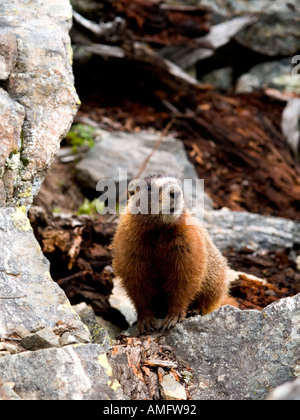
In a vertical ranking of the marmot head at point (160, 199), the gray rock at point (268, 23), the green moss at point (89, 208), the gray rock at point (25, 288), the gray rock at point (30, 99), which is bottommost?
the green moss at point (89, 208)

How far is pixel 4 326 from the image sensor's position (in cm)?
393

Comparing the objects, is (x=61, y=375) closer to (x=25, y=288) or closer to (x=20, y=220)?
(x=25, y=288)

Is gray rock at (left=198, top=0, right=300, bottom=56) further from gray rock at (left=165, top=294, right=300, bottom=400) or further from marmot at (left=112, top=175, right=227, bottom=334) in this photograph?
gray rock at (left=165, top=294, right=300, bottom=400)

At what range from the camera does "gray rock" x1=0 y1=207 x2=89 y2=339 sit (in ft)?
13.2

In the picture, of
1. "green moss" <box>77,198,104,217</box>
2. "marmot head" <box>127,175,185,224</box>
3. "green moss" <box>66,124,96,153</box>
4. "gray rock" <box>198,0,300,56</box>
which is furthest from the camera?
"gray rock" <box>198,0,300,56</box>

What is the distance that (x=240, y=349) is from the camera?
4398 millimetres

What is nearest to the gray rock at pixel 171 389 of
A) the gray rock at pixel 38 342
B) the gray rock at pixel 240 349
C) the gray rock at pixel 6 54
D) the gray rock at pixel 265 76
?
the gray rock at pixel 240 349

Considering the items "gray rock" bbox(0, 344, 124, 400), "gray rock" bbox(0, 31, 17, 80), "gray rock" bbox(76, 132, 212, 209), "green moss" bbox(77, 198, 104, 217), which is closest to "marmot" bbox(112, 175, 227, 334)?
"gray rock" bbox(0, 344, 124, 400)

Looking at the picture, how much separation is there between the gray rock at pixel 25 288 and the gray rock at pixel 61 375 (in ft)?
1.07

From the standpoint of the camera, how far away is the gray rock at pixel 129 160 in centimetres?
927

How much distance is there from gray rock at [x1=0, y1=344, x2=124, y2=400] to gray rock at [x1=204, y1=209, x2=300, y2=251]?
15.9 ft

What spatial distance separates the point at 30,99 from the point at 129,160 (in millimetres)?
4202

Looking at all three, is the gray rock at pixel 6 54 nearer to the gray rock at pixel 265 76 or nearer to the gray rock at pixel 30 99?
the gray rock at pixel 30 99

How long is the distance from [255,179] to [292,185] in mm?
773
